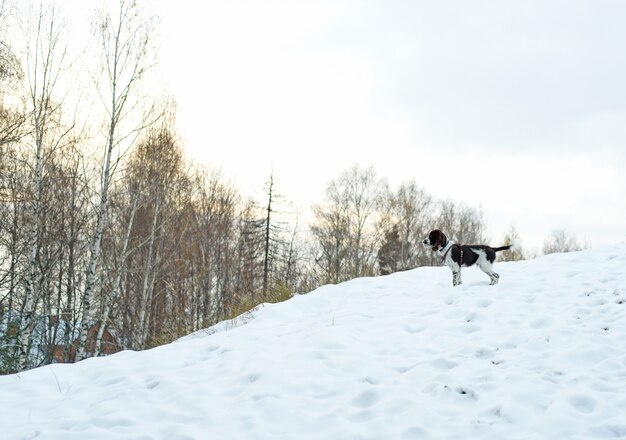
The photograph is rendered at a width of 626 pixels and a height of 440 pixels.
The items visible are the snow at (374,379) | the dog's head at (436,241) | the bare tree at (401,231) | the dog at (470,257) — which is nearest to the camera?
the snow at (374,379)

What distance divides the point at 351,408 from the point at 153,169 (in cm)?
1654

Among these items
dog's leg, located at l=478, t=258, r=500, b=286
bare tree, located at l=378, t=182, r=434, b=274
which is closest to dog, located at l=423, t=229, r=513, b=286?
dog's leg, located at l=478, t=258, r=500, b=286

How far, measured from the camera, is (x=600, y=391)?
401 centimetres

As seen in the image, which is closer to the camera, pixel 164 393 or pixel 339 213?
pixel 164 393

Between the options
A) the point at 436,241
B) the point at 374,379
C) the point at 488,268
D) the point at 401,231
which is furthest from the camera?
the point at 401,231

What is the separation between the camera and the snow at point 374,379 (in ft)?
12.1

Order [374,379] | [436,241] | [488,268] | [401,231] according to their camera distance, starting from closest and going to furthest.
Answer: [374,379] → [488,268] → [436,241] → [401,231]

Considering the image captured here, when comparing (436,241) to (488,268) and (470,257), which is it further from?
(488,268)

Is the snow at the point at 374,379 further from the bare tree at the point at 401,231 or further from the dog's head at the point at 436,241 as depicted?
the bare tree at the point at 401,231

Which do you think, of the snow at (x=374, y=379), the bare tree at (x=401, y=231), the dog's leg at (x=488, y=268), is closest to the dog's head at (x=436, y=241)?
the dog's leg at (x=488, y=268)

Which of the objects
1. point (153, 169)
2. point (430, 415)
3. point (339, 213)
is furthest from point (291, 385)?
point (339, 213)

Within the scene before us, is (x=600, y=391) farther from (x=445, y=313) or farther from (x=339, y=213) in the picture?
(x=339, y=213)

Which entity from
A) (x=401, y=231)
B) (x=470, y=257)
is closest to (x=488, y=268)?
(x=470, y=257)

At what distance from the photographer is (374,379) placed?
462cm
